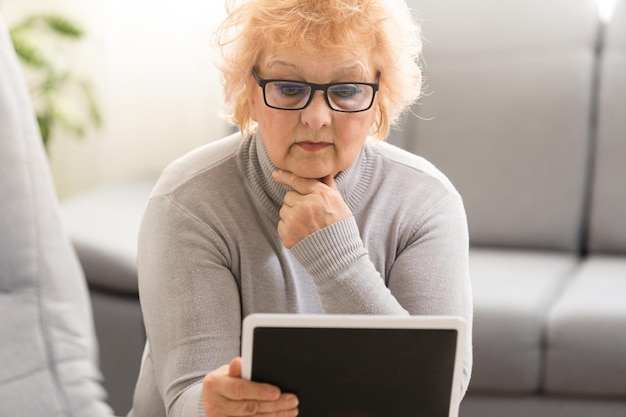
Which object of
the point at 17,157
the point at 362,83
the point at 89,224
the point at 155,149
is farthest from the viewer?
the point at 155,149

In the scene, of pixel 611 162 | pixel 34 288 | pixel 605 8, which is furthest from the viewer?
pixel 605 8

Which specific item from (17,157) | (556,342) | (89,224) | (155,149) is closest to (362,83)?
(17,157)

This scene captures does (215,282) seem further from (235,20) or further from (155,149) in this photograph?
(155,149)

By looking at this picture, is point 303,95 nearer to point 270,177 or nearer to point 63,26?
point 270,177

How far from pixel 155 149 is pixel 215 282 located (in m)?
2.11

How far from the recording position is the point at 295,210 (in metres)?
1.31

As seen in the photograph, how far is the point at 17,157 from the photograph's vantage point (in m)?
0.76

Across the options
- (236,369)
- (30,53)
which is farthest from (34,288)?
(30,53)

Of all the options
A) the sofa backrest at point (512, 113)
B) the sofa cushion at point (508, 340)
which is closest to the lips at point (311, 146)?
the sofa cushion at point (508, 340)

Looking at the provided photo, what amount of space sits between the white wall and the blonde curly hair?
180cm

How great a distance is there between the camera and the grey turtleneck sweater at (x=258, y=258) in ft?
4.21

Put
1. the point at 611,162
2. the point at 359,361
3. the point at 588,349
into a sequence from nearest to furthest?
1. the point at 359,361
2. the point at 588,349
3. the point at 611,162

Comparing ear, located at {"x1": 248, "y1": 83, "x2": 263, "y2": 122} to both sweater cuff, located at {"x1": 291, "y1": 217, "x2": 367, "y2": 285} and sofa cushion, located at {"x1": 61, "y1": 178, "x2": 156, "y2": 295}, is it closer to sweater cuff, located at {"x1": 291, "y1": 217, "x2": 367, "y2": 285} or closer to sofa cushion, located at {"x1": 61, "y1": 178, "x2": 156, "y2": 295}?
sweater cuff, located at {"x1": 291, "y1": 217, "x2": 367, "y2": 285}

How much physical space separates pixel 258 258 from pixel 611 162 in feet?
5.20
